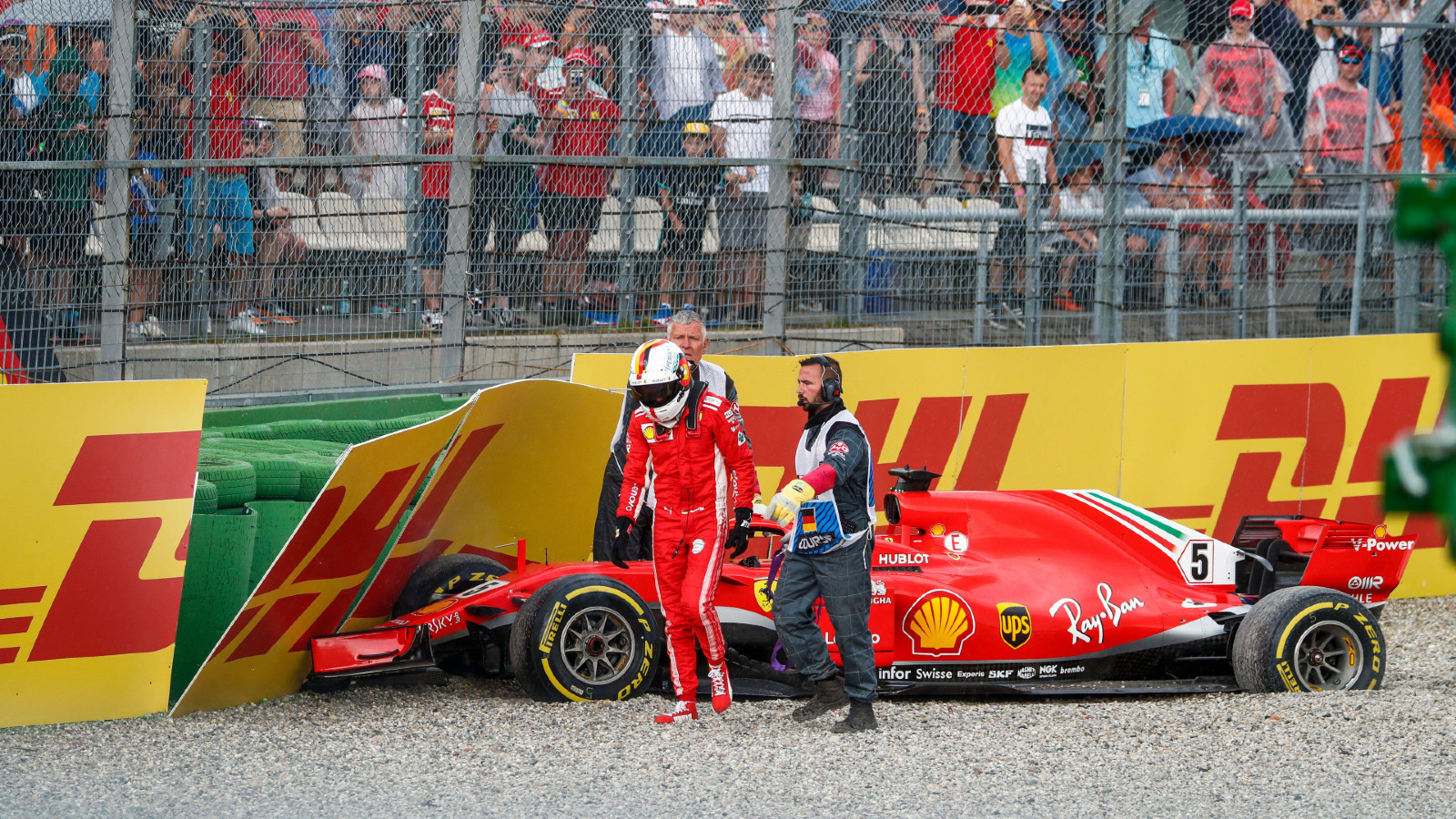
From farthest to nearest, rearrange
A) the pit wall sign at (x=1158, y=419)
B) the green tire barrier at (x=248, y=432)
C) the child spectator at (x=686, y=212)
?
1. the pit wall sign at (x=1158, y=419)
2. the child spectator at (x=686, y=212)
3. the green tire barrier at (x=248, y=432)

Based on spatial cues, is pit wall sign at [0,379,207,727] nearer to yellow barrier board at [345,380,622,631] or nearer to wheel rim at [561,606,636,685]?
yellow barrier board at [345,380,622,631]

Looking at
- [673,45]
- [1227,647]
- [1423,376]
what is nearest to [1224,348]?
[1423,376]

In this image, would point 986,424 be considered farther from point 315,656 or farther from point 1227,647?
point 315,656

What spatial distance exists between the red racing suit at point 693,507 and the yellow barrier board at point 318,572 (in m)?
0.93

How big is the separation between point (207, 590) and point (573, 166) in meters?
3.07

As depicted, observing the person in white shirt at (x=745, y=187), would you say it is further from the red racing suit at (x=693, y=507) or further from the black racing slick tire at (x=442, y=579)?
the red racing suit at (x=693, y=507)

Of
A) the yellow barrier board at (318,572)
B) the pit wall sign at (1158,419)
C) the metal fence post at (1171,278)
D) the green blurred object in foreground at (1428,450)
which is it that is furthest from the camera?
the metal fence post at (1171,278)

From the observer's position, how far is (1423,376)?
31.1 ft

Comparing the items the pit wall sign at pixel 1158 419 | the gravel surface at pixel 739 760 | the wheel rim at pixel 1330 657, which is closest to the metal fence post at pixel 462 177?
the pit wall sign at pixel 1158 419

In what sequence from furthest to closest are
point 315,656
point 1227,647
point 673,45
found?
1. point 673,45
2. point 1227,647
3. point 315,656

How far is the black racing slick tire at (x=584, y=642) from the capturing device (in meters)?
5.95

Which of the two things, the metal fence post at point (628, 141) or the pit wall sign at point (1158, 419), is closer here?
the metal fence post at point (628, 141)

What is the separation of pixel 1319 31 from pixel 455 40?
20.7 ft

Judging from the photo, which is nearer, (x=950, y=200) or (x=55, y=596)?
(x=55, y=596)
